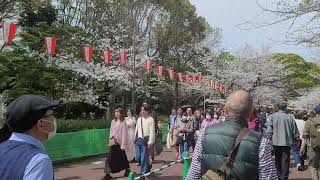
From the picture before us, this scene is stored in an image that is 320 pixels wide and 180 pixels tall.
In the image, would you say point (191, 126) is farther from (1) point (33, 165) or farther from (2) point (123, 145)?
(1) point (33, 165)

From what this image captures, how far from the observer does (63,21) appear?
28.4 m

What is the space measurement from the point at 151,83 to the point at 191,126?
23.7m

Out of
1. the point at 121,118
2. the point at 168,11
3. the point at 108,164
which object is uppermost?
the point at 168,11

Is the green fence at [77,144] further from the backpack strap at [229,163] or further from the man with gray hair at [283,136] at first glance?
the backpack strap at [229,163]

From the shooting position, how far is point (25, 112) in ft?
7.22

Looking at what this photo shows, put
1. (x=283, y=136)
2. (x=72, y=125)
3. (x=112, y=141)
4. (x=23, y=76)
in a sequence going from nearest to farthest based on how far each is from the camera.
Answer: (x=283, y=136) → (x=112, y=141) → (x=72, y=125) → (x=23, y=76)

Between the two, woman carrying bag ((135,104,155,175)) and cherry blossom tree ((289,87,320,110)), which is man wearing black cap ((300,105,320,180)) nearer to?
woman carrying bag ((135,104,155,175))

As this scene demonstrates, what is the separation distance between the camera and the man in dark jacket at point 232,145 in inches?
117

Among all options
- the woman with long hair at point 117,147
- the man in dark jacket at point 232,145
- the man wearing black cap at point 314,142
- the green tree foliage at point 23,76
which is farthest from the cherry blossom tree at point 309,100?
the man in dark jacket at point 232,145

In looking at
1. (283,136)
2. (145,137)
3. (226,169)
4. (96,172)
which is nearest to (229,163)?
(226,169)

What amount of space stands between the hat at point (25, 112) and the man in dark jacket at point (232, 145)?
4.29 feet

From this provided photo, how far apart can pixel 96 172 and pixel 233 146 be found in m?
8.85

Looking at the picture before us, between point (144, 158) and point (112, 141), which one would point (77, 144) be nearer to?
point (112, 141)

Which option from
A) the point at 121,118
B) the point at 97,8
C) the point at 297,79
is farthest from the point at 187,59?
the point at 121,118
